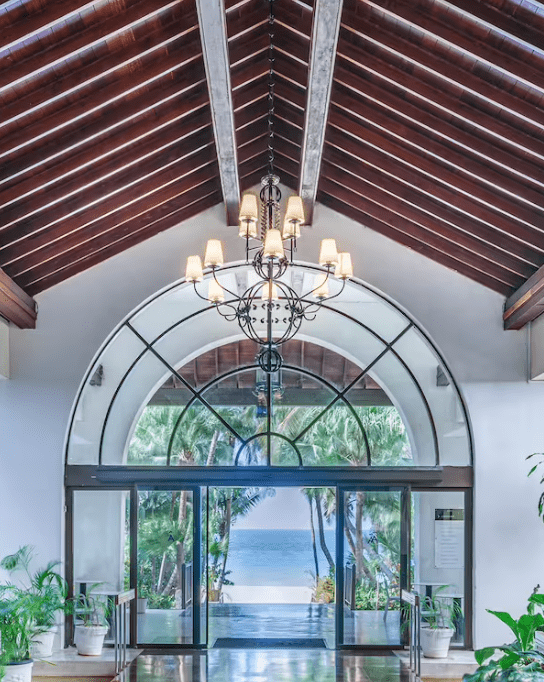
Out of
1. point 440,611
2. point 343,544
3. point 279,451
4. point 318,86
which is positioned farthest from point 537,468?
point 318,86

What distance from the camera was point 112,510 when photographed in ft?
34.8

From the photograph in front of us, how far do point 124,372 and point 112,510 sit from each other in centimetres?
167

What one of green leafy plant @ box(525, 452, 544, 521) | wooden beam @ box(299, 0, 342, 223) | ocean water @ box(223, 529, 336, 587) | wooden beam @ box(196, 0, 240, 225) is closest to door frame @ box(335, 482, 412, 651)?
green leafy plant @ box(525, 452, 544, 521)

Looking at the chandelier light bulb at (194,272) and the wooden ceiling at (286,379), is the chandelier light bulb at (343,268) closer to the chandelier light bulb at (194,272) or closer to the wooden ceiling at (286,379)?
the chandelier light bulb at (194,272)

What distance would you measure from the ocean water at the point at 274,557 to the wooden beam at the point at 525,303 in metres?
10.1

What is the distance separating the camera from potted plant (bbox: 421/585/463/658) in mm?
9914

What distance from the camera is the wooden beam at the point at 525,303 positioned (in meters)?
8.61

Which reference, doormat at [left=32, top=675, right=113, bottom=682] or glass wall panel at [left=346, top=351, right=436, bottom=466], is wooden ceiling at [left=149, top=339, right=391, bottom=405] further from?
doormat at [left=32, top=675, right=113, bottom=682]

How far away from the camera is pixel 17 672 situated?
27.9 feet

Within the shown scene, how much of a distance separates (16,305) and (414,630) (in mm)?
5647

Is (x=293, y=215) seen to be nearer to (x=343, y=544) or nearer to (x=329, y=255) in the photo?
(x=329, y=255)

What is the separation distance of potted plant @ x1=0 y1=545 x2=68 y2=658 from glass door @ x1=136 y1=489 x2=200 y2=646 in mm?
1048

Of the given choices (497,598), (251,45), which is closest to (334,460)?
(497,598)

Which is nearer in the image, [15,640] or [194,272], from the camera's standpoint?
[194,272]
